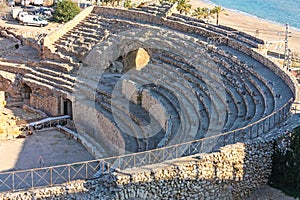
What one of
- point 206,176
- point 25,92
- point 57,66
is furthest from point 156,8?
point 206,176

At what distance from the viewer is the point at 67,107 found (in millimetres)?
29766

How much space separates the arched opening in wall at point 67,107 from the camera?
29484 millimetres

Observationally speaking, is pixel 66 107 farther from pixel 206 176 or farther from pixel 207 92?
pixel 206 176

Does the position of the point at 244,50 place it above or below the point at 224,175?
above

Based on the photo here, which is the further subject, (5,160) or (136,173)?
(5,160)

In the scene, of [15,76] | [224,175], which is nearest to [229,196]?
[224,175]

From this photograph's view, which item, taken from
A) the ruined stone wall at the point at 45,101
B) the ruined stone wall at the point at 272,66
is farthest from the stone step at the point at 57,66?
the ruined stone wall at the point at 272,66

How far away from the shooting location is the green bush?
16216mm

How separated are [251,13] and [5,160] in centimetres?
5348

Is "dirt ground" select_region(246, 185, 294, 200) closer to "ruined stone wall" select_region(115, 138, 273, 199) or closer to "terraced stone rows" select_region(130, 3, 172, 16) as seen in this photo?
"ruined stone wall" select_region(115, 138, 273, 199)

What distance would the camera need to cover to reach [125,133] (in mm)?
23625

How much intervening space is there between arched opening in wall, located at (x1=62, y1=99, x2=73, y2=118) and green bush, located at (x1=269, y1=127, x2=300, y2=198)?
1496cm

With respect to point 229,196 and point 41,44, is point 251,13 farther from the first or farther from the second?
point 229,196

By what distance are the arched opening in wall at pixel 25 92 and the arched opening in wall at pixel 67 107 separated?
3504mm
